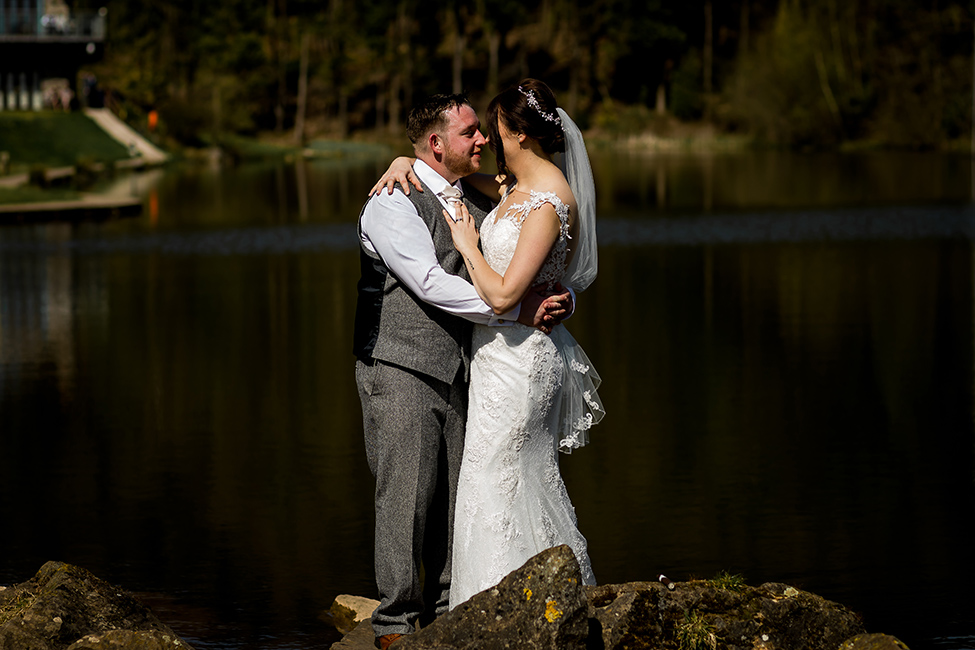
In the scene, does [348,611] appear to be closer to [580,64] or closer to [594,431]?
[594,431]

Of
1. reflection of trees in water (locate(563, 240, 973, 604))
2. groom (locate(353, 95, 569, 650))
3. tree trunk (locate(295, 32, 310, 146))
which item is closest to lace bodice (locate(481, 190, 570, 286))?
groom (locate(353, 95, 569, 650))

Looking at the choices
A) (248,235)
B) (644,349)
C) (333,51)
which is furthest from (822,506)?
(333,51)

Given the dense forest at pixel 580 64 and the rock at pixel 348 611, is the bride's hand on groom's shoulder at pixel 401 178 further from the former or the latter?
the dense forest at pixel 580 64

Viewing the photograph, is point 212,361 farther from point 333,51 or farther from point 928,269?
point 333,51

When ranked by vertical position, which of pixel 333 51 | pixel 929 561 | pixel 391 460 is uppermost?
pixel 333 51

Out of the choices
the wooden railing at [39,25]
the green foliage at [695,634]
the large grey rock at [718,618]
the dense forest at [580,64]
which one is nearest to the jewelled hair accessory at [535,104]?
the large grey rock at [718,618]

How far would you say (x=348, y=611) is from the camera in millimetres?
6027

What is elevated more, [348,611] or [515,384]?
[515,384]

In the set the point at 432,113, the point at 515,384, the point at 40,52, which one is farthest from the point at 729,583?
the point at 40,52

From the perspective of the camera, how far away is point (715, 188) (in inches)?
1636

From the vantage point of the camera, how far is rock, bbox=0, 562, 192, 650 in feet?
15.2

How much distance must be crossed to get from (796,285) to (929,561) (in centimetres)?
1219

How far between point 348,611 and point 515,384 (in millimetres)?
1407

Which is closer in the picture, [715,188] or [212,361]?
→ [212,361]
